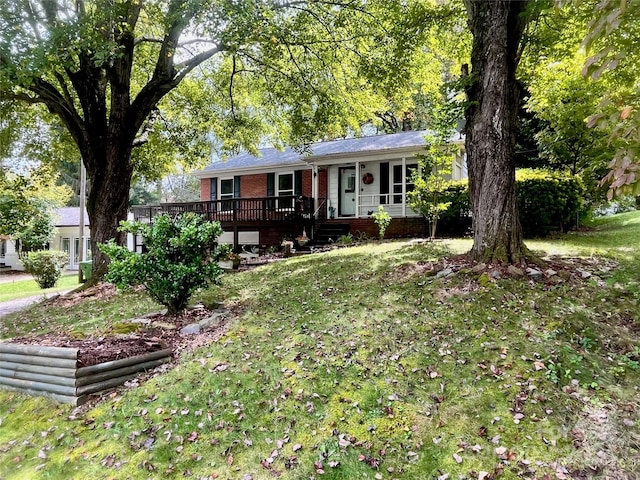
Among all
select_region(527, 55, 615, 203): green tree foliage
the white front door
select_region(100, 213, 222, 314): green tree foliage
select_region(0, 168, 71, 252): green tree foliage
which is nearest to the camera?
select_region(100, 213, 222, 314): green tree foliage

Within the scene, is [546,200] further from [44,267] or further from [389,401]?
[44,267]

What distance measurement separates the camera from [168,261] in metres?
6.19

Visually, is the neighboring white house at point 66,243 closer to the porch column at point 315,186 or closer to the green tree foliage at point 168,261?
the porch column at point 315,186

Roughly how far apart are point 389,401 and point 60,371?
138 inches

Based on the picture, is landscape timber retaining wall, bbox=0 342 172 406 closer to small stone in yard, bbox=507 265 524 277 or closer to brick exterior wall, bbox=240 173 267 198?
small stone in yard, bbox=507 265 524 277

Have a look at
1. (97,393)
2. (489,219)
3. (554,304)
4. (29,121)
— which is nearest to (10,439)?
(97,393)

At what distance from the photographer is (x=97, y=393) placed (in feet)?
14.1

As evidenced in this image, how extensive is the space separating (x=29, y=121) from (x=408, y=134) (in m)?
14.8

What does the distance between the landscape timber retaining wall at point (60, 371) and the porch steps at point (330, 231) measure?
36.6 ft

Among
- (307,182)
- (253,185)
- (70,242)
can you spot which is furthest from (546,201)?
(70,242)

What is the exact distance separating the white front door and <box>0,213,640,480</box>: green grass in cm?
1227

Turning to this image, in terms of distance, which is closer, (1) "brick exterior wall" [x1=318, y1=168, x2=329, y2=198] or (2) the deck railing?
(2) the deck railing

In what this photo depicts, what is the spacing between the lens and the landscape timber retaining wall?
13.9 feet

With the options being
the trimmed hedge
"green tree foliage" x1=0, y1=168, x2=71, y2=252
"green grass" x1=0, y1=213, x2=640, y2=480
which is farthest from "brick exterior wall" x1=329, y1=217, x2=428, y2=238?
"green tree foliage" x1=0, y1=168, x2=71, y2=252
